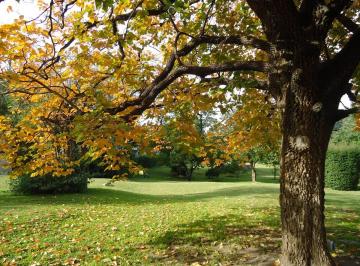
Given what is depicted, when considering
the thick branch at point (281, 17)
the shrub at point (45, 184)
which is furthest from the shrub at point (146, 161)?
the thick branch at point (281, 17)

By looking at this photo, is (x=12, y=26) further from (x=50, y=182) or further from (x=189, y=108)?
(x=50, y=182)

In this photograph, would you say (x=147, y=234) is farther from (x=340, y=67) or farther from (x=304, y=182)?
(x=340, y=67)

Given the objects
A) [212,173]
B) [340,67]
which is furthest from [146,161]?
[340,67]

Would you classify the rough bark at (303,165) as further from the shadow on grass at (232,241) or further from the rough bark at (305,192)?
the shadow on grass at (232,241)

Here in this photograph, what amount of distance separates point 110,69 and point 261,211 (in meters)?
8.13

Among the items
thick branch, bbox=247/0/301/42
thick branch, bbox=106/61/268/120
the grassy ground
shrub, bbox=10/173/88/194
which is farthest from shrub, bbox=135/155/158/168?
thick branch, bbox=247/0/301/42

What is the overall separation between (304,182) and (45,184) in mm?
15532

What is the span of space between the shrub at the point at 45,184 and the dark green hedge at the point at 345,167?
1802cm

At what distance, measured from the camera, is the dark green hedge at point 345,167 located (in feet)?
80.8

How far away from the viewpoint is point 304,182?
489 centimetres

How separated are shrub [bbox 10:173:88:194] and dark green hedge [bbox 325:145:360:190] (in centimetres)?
1802

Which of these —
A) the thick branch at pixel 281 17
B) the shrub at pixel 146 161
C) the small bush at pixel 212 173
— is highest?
the thick branch at pixel 281 17

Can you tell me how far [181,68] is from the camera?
18.7 ft

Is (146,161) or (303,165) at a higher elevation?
(146,161)
